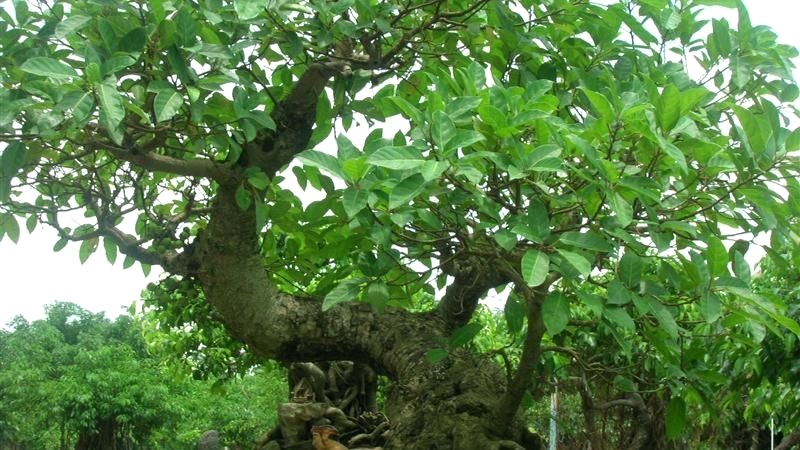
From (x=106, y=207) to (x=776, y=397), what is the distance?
152 inches

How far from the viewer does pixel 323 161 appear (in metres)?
1.68

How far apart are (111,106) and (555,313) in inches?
36.7

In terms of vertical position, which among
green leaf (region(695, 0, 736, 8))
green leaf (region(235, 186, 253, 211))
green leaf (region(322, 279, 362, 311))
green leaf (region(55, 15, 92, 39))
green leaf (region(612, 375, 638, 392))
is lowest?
green leaf (region(612, 375, 638, 392))

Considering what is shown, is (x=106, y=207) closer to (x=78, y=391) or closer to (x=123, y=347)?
(x=78, y=391)

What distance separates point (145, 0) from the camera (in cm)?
193

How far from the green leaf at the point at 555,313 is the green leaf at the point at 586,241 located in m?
0.15

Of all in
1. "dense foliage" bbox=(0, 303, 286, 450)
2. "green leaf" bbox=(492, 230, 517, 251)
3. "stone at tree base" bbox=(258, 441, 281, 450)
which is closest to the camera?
"green leaf" bbox=(492, 230, 517, 251)

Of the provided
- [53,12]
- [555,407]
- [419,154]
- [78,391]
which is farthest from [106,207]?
[78,391]

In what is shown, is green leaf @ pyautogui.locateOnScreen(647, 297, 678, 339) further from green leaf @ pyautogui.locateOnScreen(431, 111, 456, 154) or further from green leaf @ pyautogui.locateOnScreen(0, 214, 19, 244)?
green leaf @ pyautogui.locateOnScreen(0, 214, 19, 244)

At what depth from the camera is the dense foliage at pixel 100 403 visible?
59.0 feet

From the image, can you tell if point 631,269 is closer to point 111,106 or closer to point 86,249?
point 111,106

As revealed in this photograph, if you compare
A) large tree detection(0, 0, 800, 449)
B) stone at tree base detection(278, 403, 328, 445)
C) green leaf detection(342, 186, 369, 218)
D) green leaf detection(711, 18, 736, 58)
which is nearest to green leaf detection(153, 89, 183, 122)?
large tree detection(0, 0, 800, 449)

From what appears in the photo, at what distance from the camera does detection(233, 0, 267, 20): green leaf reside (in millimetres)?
1678

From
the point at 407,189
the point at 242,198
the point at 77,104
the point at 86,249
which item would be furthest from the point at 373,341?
the point at 77,104
